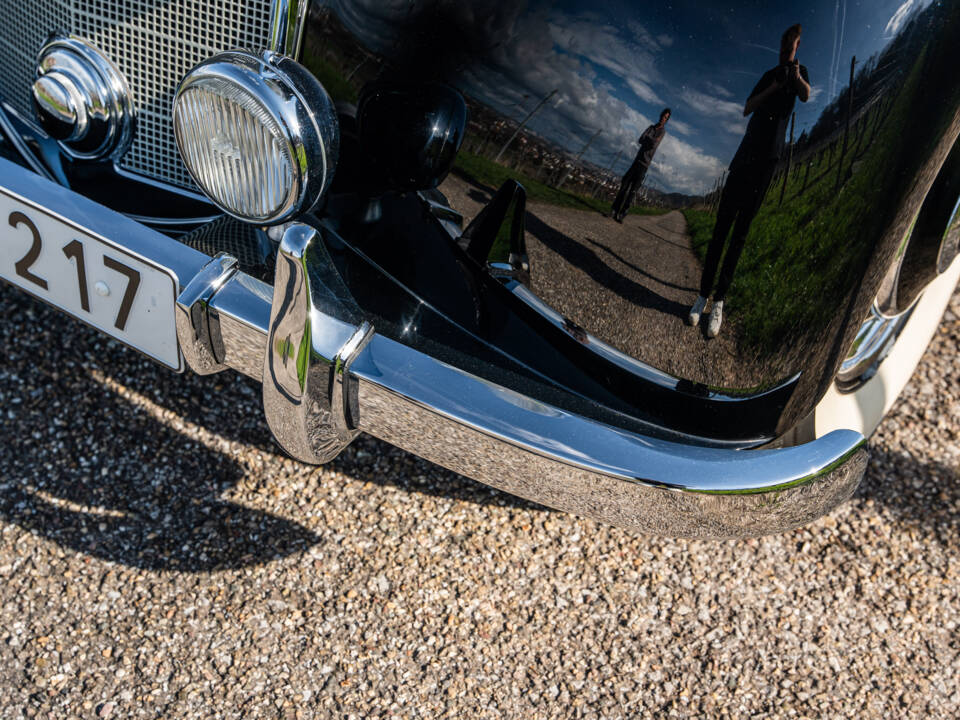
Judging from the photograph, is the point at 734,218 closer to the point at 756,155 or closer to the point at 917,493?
the point at 756,155

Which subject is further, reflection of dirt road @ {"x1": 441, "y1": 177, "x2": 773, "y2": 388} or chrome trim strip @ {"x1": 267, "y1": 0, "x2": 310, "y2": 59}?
chrome trim strip @ {"x1": 267, "y1": 0, "x2": 310, "y2": 59}

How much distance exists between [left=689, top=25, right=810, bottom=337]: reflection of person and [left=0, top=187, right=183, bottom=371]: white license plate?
2.95 ft

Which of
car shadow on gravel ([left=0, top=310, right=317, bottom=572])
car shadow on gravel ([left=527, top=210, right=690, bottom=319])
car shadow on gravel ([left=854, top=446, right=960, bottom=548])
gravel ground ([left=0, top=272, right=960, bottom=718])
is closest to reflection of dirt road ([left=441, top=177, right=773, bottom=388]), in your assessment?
car shadow on gravel ([left=527, top=210, right=690, bottom=319])

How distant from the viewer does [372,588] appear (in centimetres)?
171

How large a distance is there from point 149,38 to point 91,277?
0.49 meters

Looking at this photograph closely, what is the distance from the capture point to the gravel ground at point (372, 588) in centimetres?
154

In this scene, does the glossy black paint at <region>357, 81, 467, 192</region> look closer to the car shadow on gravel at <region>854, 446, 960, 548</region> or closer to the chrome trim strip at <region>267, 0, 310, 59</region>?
the chrome trim strip at <region>267, 0, 310, 59</region>

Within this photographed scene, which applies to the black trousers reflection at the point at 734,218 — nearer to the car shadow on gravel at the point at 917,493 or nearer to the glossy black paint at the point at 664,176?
the glossy black paint at the point at 664,176

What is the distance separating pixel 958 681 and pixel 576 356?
3.91 ft

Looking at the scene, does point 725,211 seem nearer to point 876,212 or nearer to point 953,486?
point 876,212

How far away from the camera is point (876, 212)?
1191 mm

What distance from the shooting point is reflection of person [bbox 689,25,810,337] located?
1.09 m

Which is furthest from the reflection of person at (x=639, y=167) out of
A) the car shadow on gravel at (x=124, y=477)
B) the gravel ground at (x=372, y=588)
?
the car shadow on gravel at (x=124, y=477)

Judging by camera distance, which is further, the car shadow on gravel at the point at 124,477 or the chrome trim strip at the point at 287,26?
the car shadow on gravel at the point at 124,477
